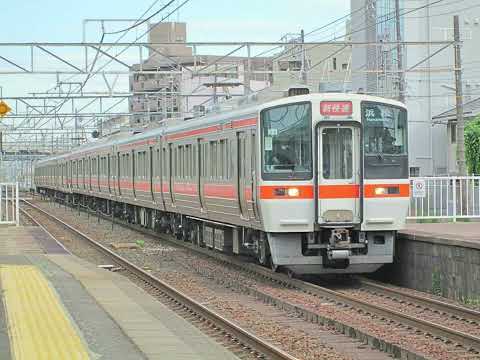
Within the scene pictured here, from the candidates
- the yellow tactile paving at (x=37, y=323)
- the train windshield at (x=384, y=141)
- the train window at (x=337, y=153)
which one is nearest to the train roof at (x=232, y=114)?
the train windshield at (x=384, y=141)

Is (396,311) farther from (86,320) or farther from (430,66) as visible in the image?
(430,66)

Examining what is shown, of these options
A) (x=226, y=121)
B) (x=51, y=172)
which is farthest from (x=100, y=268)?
(x=51, y=172)

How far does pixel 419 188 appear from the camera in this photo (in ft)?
64.9

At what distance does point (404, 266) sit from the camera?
596 inches

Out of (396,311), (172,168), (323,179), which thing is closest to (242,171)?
(323,179)

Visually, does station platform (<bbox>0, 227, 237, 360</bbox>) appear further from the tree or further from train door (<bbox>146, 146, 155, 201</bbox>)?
the tree

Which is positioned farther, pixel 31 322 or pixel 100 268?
pixel 100 268

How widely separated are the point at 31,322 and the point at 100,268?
304 inches

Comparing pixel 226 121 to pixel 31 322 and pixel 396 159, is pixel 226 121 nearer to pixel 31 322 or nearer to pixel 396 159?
pixel 396 159

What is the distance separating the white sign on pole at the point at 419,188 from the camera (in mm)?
19797

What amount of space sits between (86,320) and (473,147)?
35.4m

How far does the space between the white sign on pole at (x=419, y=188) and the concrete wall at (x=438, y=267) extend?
4243 millimetres

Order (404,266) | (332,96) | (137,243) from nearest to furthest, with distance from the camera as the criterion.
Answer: (332,96) → (404,266) → (137,243)

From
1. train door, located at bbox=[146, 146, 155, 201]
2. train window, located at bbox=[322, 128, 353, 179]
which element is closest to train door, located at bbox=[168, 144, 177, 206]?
train door, located at bbox=[146, 146, 155, 201]
